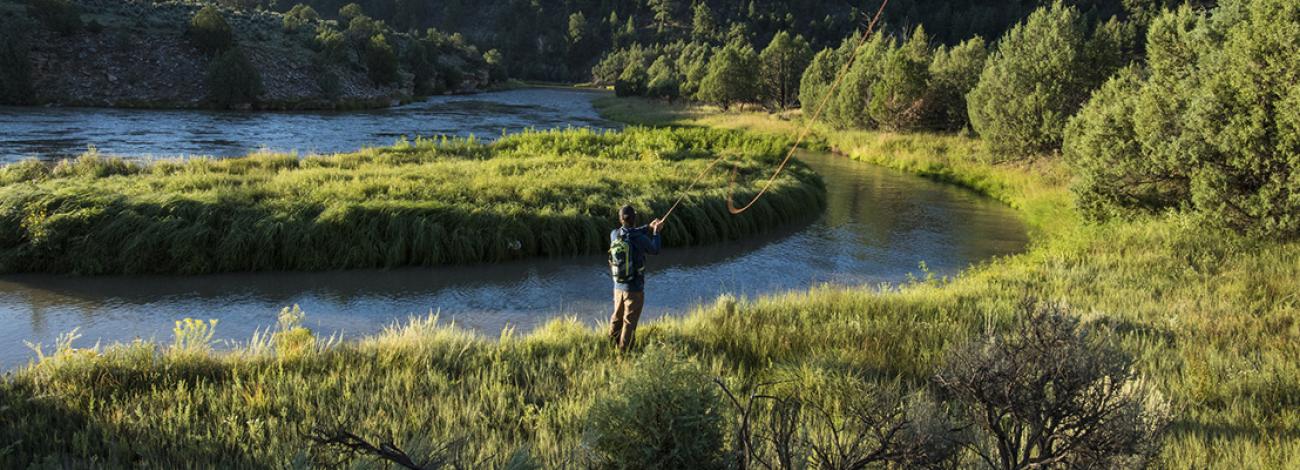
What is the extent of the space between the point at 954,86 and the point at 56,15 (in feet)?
181

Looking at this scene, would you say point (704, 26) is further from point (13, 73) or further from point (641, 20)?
point (13, 73)

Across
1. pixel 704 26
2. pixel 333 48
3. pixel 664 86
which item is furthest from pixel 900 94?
pixel 704 26

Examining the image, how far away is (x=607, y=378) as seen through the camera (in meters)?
6.86

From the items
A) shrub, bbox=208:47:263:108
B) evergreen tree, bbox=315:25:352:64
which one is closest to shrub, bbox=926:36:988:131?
shrub, bbox=208:47:263:108

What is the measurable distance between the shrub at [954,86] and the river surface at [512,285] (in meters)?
17.6

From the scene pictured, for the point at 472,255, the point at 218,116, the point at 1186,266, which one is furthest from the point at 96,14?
the point at 1186,266

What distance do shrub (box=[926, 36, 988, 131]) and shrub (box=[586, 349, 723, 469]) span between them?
39718 mm

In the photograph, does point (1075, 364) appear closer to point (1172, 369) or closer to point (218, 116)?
point (1172, 369)

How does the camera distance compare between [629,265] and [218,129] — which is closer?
[629,265]

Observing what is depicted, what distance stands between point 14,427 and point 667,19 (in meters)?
158

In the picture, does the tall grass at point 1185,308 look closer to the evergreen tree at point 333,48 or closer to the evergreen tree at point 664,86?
the evergreen tree at point 664,86

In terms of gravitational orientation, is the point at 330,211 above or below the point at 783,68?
below

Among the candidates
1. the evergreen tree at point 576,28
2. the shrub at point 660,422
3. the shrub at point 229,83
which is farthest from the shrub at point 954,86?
the evergreen tree at point 576,28

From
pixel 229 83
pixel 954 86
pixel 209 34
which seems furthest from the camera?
pixel 209 34
